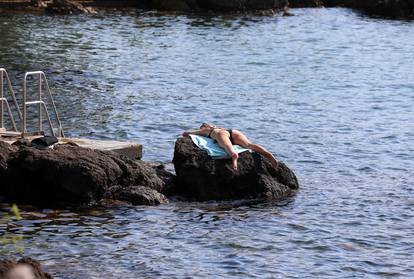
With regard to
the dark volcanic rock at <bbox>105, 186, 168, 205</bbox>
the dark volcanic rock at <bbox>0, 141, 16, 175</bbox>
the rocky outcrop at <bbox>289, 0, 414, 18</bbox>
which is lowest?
the rocky outcrop at <bbox>289, 0, 414, 18</bbox>

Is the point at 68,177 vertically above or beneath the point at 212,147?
beneath

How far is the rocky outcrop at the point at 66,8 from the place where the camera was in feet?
178

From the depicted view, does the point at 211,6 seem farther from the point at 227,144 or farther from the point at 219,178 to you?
the point at 219,178

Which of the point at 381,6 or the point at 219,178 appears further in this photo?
the point at 381,6

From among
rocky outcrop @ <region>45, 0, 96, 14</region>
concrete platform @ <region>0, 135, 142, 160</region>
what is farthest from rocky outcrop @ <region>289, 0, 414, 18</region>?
concrete platform @ <region>0, 135, 142, 160</region>

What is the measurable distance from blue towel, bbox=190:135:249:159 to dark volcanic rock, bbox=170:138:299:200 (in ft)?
0.29

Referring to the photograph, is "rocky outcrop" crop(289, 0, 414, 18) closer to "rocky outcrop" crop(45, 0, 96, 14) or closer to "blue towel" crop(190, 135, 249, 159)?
"rocky outcrop" crop(45, 0, 96, 14)

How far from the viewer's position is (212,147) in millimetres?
18656

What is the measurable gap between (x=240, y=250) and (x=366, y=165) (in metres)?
7.74

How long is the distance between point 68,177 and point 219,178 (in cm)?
273

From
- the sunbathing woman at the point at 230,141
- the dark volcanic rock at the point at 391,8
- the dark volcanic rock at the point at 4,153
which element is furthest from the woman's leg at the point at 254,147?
the dark volcanic rock at the point at 391,8

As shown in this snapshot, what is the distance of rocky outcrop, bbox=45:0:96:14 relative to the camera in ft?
178

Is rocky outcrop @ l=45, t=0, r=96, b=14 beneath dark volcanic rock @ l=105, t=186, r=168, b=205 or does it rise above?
beneath

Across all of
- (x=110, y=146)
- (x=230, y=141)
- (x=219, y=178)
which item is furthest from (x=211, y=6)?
(x=219, y=178)
